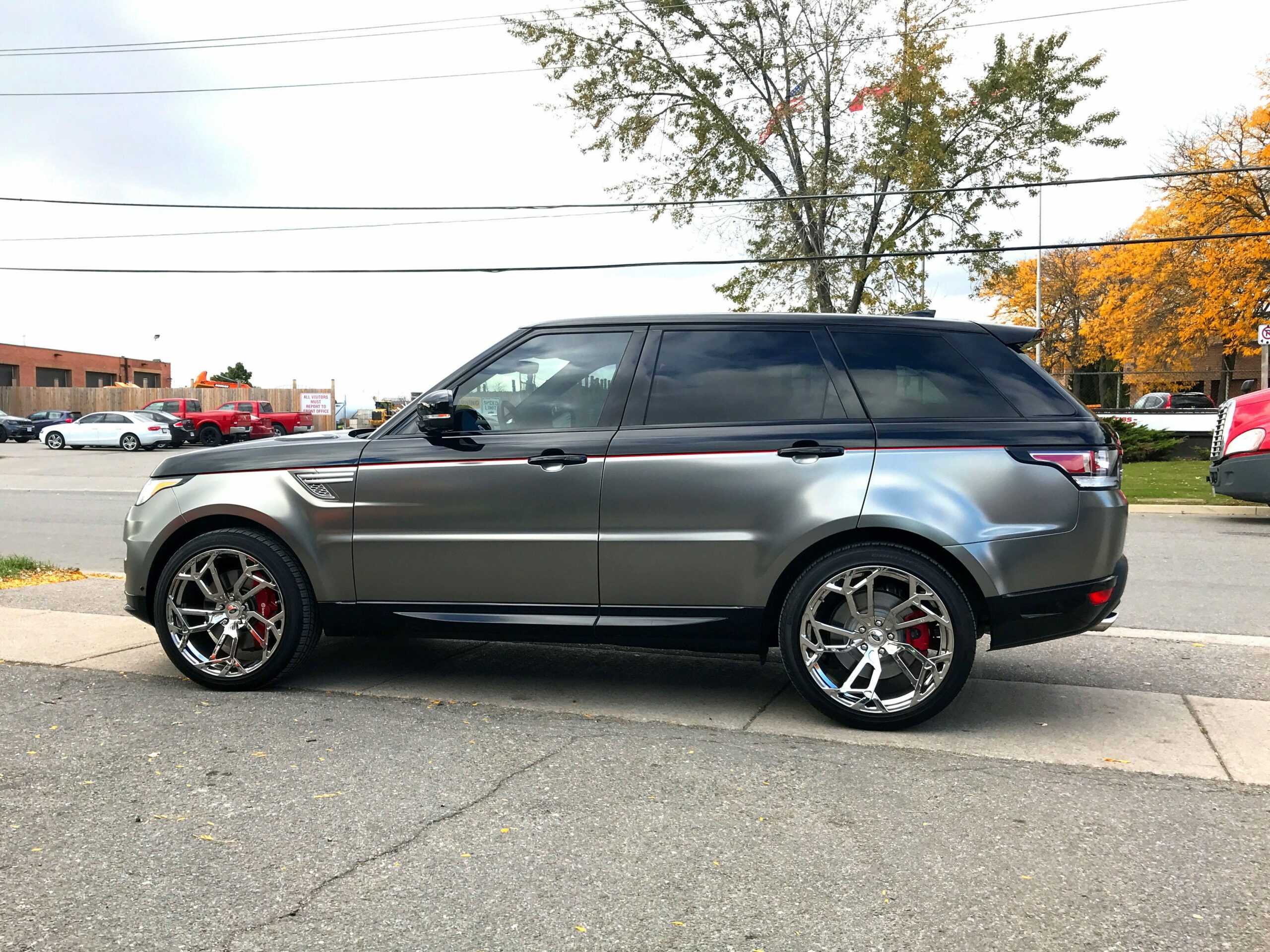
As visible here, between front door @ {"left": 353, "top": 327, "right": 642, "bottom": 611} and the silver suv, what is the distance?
0.03 ft

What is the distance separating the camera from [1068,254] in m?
61.9

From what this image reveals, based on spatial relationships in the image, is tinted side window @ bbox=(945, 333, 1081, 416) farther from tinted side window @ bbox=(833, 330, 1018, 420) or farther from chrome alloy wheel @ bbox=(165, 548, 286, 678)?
chrome alloy wheel @ bbox=(165, 548, 286, 678)

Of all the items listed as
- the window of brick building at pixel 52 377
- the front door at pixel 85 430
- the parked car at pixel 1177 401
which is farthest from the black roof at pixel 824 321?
the window of brick building at pixel 52 377

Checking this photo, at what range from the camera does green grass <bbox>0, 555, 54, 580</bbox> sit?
9242mm

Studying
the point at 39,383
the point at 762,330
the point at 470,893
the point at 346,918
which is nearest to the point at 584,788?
the point at 470,893

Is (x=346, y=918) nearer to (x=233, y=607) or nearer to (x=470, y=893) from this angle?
(x=470, y=893)

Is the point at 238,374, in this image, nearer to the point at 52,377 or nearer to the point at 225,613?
the point at 52,377

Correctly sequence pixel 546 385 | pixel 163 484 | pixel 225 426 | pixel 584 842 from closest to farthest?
1. pixel 584 842
2. pixel 546 385
3. pixel 163 484
4. pixel 225 426

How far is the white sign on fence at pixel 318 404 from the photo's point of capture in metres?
46.1

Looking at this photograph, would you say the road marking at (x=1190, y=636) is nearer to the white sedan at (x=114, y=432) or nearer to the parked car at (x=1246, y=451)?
the parked car at (x=1246, y=451)

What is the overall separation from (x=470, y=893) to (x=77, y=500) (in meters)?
17.7

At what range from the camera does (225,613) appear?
534 cm

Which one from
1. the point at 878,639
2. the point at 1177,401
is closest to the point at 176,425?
the point at 878,639

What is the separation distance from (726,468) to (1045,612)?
1494 mm
